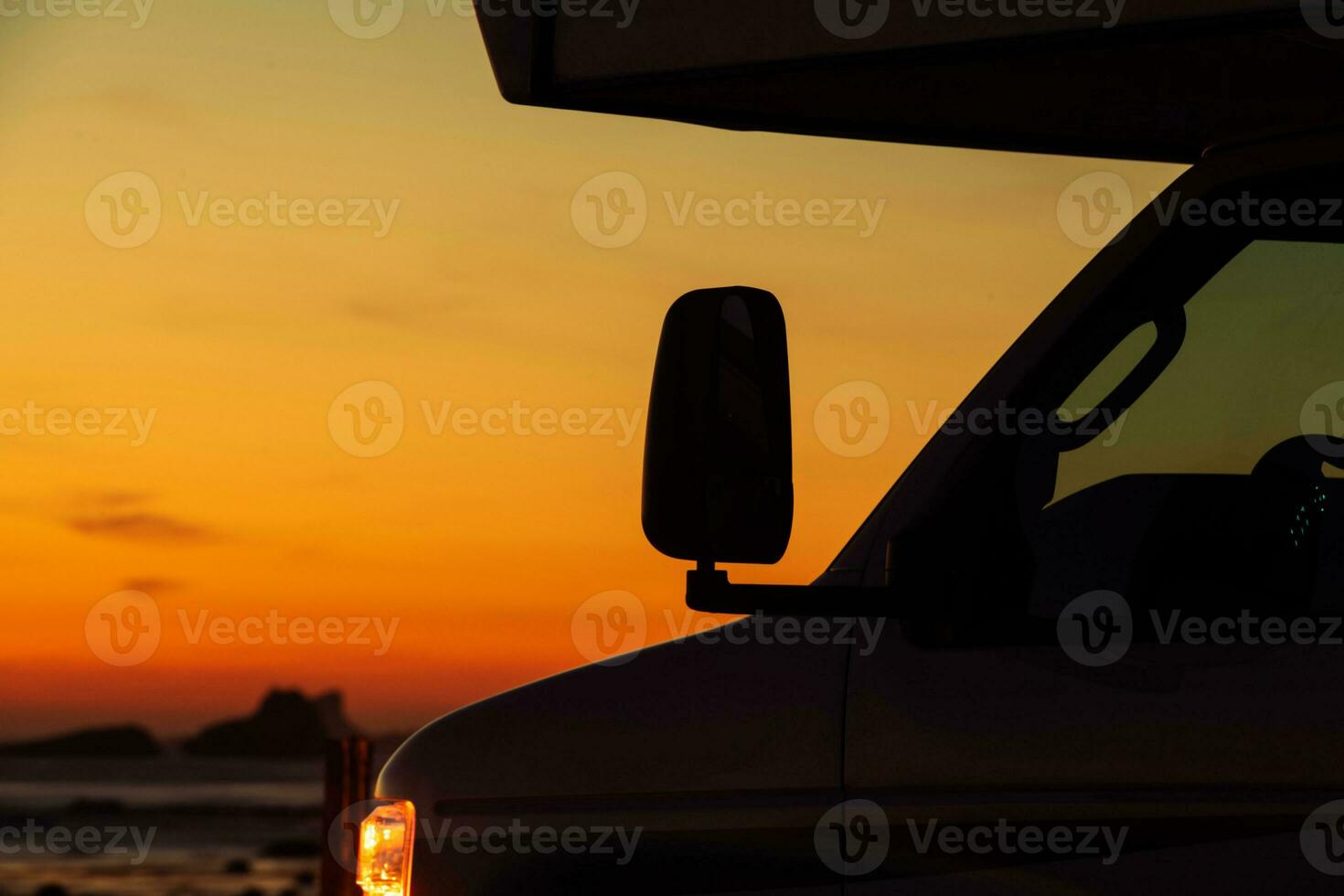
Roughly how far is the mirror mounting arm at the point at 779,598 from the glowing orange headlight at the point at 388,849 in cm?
83

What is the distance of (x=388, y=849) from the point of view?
3.05 meters

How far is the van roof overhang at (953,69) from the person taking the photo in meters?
2.44

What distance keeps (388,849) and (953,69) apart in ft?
5.29

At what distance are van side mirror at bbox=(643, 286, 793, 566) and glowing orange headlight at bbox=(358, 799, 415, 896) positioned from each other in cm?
87

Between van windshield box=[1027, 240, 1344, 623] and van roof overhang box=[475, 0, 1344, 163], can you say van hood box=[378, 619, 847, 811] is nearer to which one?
van windshield box=[1027, 240, 1344, 623]

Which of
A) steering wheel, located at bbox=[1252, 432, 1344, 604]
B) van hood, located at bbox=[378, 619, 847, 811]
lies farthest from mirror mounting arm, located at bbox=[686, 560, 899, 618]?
steering wheel, located at bbox=[1252, 432, 1344, 604]

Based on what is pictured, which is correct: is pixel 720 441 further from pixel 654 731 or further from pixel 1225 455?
pixel 1225 455

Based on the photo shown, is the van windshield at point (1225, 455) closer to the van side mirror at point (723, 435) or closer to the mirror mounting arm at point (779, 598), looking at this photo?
the mirror mounting arm at point (779, 598)

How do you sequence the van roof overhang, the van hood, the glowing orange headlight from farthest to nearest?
the glowing orange headlight, the van hood, the van roof overhang

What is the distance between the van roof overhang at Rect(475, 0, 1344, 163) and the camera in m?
2.44

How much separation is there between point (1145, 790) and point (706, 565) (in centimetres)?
67

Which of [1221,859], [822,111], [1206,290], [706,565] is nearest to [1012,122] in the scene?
[822,111]

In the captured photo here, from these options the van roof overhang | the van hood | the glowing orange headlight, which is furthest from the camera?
the glowing orange headlight

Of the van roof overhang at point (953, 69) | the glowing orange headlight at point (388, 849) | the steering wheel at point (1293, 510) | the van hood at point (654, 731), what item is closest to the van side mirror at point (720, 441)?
the van hood at point (654, 731)
